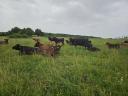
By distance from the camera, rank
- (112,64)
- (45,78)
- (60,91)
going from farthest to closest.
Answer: (112,64) < (45,78) < (60,91)

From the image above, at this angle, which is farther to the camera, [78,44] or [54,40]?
[54,40]

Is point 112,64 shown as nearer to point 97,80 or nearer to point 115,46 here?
point 97,80

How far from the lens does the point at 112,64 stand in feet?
32.5

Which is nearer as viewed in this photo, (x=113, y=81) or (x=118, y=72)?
(x=113, y=81)

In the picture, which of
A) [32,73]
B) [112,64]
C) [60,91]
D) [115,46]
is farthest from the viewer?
[115,46]

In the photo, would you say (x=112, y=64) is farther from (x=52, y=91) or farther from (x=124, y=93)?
(x=52, y=91)

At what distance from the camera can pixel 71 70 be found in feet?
28.5

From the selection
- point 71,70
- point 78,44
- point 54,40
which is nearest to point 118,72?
point 71,70

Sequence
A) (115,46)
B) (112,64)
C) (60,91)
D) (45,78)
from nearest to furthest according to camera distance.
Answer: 1. (60,91)
2. (45,78)
3. (112,64)
4. (115,46)

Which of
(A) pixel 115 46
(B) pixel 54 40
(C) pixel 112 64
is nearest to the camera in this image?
(C) pixel 112 64

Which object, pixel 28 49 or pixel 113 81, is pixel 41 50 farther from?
pixel 113 81

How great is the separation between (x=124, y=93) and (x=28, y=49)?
8.06 m

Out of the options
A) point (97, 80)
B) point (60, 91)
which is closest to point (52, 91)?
point (60, 91)

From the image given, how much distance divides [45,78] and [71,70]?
1.54m
